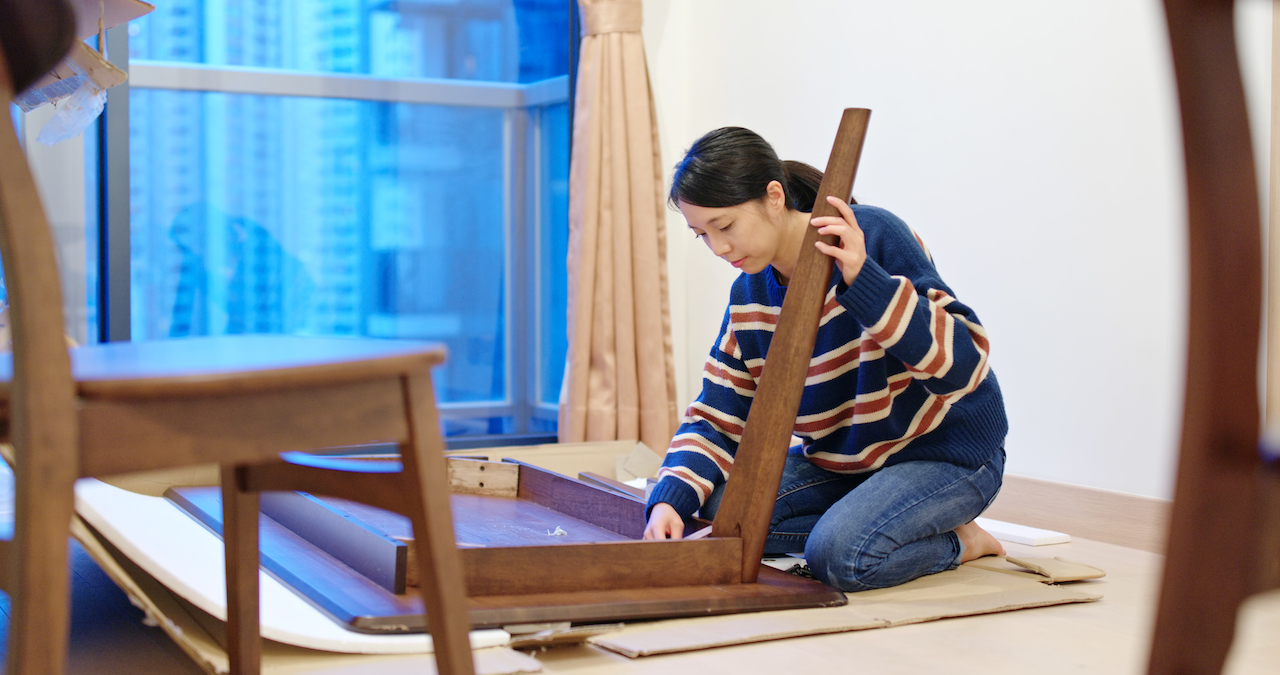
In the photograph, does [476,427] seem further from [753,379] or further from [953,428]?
[953,428]

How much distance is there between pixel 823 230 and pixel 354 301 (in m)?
→ 2.01

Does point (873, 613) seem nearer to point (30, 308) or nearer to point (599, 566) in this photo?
point (599, 566)

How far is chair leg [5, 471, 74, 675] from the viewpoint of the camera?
24.9 inches

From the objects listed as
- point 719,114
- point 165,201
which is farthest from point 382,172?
point 719,114

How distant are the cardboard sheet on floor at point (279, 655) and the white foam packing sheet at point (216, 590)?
19 millimetres

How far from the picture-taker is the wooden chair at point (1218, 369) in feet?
1.53

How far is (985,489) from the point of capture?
6.00 feet

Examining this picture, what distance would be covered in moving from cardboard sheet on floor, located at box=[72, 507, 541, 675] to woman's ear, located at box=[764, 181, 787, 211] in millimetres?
851

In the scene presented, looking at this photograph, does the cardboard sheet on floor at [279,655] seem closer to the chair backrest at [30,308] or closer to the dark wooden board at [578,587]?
the dark wooden board at [578,587]

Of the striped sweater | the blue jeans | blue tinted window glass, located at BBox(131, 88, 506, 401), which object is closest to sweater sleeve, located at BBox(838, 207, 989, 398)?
the striped sweater

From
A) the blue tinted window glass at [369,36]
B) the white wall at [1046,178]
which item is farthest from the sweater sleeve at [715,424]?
the blue tinted window glass at [369,36]

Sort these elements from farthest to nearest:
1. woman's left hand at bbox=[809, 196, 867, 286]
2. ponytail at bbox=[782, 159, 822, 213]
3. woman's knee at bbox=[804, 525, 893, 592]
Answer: ponytail at bbox=[782, 159, 822, 213] → woman's knee at bbox=[804, 525, 893, 592] → woman's left hand at bbox=[809, 196, 867, 286]

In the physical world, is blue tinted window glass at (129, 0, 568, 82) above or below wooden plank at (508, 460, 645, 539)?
above

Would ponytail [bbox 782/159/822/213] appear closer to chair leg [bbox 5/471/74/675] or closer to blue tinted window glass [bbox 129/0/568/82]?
chair leg [bbox 5/471/74/675]
